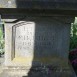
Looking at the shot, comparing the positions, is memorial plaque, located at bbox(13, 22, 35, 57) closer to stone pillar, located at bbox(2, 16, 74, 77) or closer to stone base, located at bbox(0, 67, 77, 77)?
stone pillar, located at bbox(2, 16, 74, 77)

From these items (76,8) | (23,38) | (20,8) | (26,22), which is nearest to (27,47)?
(23,38)

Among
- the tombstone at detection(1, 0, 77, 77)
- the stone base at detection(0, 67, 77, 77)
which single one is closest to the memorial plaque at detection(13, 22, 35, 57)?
the tombstone at detection(1, 0, 77, 77)

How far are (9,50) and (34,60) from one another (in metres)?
0.53

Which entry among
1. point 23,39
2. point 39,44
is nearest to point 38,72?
point 39,44

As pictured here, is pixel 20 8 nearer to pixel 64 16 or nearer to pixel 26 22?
pixel 26 22

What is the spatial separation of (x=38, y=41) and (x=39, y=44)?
0.22ft

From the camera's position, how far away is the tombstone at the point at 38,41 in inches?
188

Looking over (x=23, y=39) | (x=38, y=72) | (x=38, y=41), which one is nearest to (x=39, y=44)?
(x=38, y=41)

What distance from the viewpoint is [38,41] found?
16.6 feet

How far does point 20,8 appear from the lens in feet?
14.8

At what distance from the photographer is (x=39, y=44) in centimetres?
509

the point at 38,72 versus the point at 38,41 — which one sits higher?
the point at 38,41

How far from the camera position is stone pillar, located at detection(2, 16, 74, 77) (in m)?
4.93

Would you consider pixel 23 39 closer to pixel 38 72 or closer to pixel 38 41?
pixel 38 41
